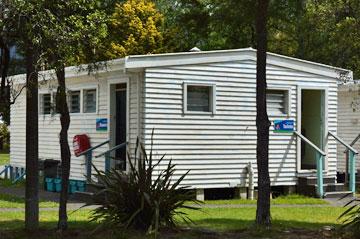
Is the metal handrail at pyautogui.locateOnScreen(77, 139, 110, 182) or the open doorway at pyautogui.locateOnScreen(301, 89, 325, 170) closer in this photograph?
the metal handrail at pyautogui.locateOnScreen(77, 139, 110, 182)

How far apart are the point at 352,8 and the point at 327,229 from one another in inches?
172

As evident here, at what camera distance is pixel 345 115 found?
2097 centimetres

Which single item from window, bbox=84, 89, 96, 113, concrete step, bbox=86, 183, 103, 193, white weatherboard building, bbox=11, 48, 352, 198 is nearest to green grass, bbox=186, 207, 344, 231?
concrete step, bbox=86, 183, 103, 193

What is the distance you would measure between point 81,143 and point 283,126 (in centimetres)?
553

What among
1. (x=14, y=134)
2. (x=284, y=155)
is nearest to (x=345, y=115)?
(x=284, y=155)

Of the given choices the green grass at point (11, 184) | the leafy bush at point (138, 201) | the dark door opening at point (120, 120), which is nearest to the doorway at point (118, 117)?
the dark door opening at point (120, 120)

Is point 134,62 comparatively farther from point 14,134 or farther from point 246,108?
point 14,134

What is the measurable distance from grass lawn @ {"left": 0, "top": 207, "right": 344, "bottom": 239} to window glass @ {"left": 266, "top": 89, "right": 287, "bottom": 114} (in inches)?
136

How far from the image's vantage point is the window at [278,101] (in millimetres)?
16594

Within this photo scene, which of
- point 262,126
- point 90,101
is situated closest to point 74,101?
point 90,101

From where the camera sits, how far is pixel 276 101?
55.0 feet

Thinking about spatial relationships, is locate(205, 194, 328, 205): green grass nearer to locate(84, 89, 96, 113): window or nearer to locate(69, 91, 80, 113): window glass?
locate(84, 89, 96, 113): window

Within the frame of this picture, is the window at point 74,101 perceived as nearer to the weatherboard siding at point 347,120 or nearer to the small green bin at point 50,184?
the small green bin at point 50,184

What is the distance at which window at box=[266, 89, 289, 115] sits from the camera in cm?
1659
